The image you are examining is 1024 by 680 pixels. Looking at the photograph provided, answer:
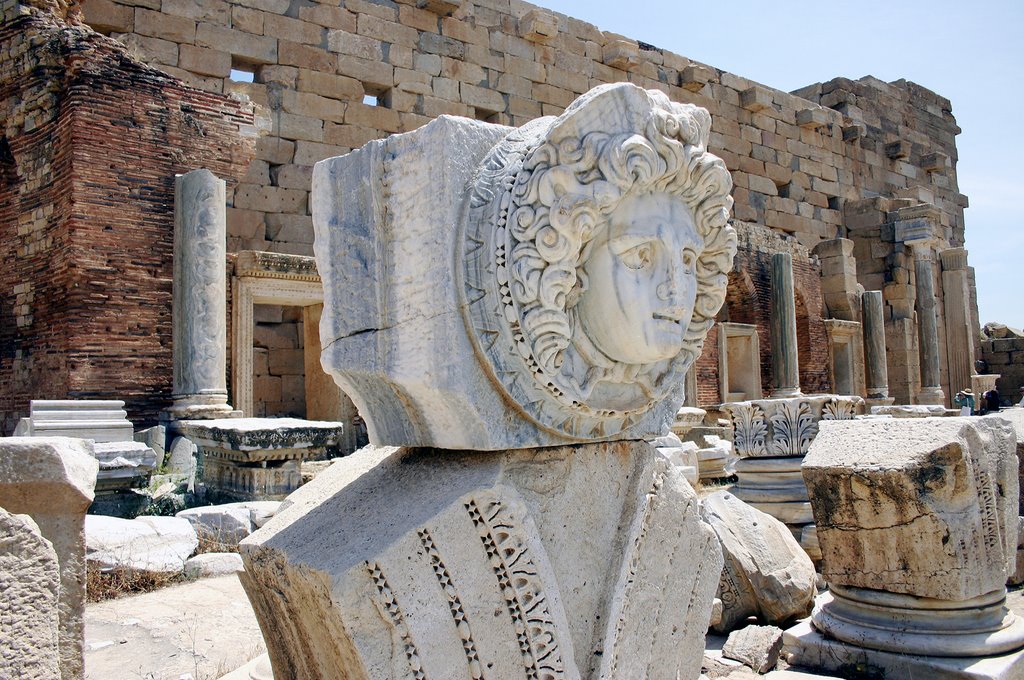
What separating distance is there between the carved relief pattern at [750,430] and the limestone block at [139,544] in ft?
14.3

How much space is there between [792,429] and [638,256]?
541cm

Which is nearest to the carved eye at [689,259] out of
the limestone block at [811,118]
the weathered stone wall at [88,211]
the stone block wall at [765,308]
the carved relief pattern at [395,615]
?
the carved relief pattern at [395,615]

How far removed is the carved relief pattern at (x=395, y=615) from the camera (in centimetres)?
172

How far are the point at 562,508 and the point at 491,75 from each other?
1409 centimetres

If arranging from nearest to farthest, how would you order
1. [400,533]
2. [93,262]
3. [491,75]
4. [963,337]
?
[400,533] → [93,262] → [491,75] → [963,337]

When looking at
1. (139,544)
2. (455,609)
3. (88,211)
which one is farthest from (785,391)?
(455,609)

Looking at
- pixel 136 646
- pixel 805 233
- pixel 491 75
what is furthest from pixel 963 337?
pixel 136 646

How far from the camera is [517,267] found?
1868 millimetres

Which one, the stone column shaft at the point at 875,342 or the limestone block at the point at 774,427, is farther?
the stone column shaft at the point at 875,342

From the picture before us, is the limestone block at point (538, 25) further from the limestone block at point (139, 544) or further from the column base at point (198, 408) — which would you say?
the limestone block at point (139, 544)

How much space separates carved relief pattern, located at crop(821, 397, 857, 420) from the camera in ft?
24.4

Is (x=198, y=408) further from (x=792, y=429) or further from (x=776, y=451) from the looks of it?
(x=792, y=429)

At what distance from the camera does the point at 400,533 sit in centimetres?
179

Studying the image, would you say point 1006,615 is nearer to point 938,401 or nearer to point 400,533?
point 400,533
